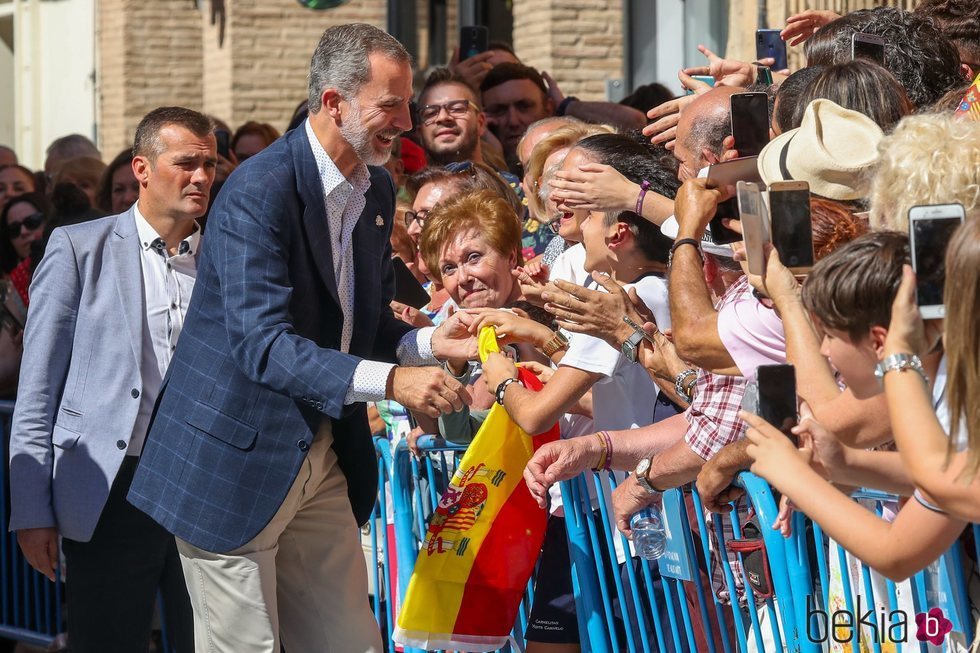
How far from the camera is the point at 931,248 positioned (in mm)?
2633

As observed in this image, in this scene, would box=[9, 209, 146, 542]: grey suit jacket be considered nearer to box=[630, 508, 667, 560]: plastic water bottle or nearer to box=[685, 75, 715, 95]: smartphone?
box=[630, 508, 667, 560]: plastic water bottle

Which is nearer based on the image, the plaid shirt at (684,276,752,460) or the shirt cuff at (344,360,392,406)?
the plaid shirt at (684,276,752,460)

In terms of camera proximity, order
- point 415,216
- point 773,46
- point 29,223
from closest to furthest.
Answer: point 773,46 → point 415,216 → point 29,223

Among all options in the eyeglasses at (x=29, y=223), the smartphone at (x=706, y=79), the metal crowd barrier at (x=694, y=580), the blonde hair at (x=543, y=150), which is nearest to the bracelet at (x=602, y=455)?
the metal crowd barrier at (x=694, y=580)

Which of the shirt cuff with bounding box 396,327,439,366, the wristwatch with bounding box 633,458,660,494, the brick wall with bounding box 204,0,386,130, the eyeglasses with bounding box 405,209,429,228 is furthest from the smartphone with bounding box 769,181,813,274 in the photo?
the brick wall with bounding box 204,0,386,130

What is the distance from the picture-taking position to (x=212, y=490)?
156 inches

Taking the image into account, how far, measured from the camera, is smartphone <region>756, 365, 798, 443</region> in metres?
2.78

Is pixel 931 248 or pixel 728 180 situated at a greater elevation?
pixel 728 180

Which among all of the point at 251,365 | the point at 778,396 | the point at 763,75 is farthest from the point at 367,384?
the point at 763,75

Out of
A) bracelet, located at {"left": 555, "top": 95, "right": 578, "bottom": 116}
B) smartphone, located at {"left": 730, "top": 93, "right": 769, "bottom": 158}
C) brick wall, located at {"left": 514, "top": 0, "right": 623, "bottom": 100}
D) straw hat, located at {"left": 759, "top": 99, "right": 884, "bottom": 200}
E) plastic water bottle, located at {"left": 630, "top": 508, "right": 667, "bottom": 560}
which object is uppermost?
brick wall, located at {"left": 514, "top": 0, "right": 623, "bottom": 100}

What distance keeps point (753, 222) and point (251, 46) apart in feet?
38.9

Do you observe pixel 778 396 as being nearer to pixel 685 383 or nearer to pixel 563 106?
pixel 685 383

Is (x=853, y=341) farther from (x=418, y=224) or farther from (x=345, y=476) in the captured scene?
(x=418, y=224)

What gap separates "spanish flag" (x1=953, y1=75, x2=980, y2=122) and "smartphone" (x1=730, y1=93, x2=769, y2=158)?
48cm
